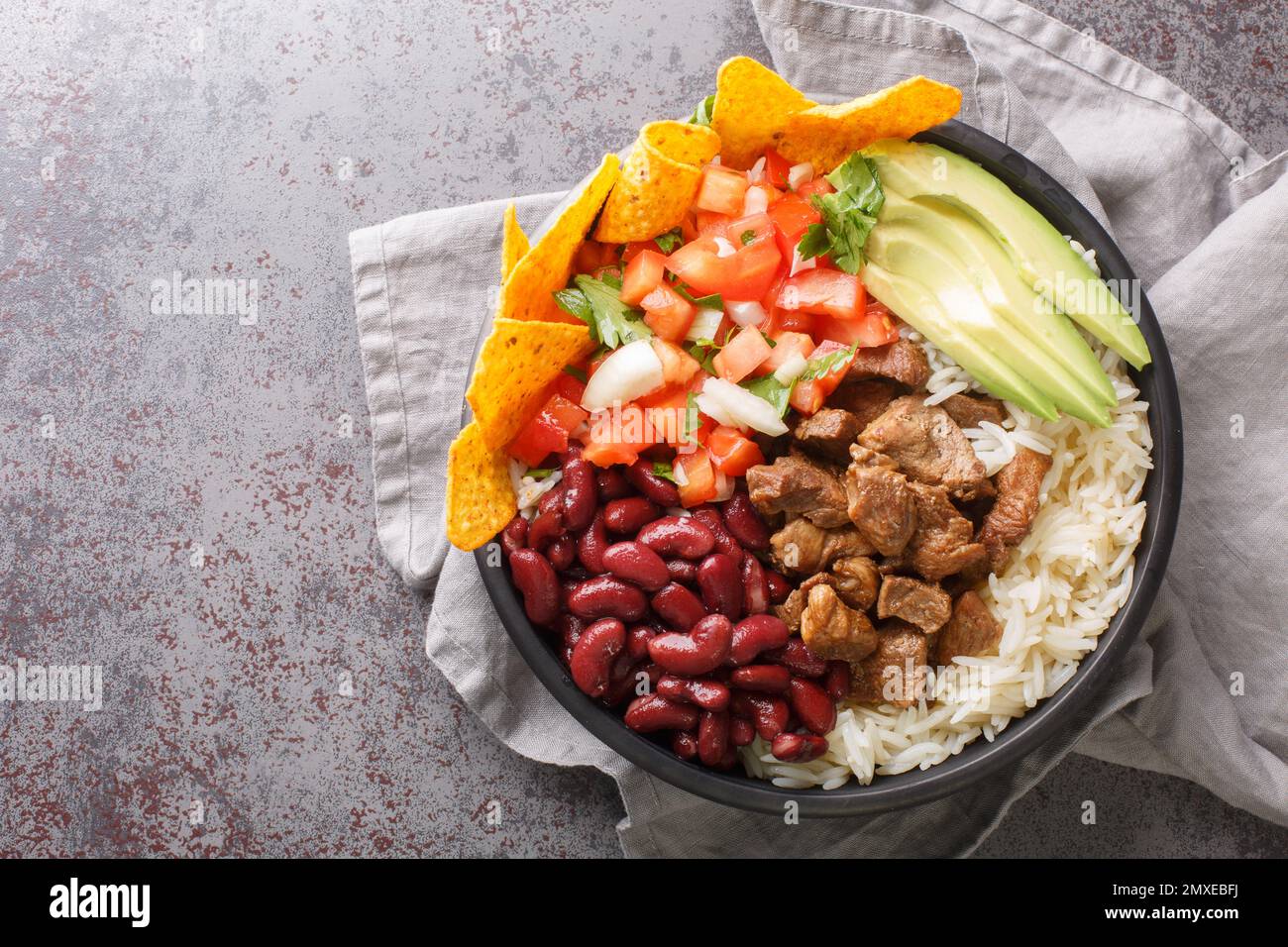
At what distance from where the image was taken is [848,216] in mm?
2945

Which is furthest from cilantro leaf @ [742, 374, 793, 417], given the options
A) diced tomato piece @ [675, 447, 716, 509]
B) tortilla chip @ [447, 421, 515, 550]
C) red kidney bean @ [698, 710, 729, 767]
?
red kidney bean @ [698, 710, 729, 767]

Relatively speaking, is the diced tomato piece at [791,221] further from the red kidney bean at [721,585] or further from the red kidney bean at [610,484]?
the red kidney bean at [721,585]

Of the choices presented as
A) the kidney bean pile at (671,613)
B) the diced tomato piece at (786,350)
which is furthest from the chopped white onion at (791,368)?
the kidney bean pile at (671,613)

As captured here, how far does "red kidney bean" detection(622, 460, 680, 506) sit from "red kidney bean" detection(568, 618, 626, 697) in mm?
366

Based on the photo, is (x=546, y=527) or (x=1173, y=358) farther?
(x=1173, y=358)

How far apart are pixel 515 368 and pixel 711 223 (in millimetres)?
753

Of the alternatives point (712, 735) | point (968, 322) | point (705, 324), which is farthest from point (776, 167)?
point (712, 735)

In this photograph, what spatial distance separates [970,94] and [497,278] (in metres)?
1.69

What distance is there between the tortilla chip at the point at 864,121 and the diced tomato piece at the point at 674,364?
27.3 inches

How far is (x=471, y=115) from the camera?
11.8ft

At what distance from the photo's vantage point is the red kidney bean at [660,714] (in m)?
2.91

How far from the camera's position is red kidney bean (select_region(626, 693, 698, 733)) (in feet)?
9.53

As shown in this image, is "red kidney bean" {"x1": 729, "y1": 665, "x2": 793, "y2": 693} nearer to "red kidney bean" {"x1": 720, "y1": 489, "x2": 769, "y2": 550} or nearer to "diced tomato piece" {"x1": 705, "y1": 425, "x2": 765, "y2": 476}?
"red kidney bean" {"x1": 720, "y1": 489, "x2": 769, "y2": 550}

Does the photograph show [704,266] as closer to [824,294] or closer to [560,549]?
[824,294]
